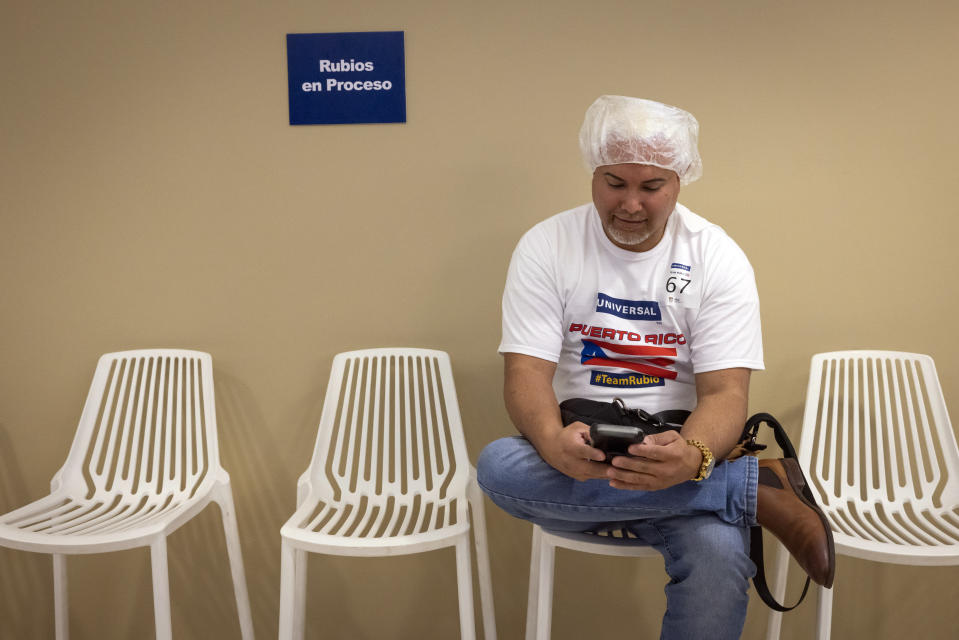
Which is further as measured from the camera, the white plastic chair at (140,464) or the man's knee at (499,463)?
the white plastic chair at (140,464)

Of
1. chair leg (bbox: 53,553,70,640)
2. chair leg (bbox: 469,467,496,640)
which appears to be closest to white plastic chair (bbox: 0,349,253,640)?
chair leg (bbox: 53,553,70,640)

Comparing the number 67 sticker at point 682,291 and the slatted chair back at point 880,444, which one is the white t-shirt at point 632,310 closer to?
the number 67 sticker at point 682,291

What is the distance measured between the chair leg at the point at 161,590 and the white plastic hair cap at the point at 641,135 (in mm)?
1477

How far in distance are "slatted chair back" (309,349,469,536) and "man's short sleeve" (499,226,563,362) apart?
1.39 feet

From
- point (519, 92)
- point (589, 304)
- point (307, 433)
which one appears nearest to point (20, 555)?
point (307, 433)

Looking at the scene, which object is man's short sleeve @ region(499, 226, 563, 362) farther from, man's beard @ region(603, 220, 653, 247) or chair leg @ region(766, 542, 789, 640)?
chair leg @ region(766, 542, 789, 640)

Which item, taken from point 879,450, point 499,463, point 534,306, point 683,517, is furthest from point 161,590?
point 879,450

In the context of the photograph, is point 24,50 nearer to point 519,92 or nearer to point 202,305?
point 202,305

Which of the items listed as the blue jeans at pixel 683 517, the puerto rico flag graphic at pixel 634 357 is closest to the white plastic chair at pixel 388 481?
the blue jeans at pixel 683 517

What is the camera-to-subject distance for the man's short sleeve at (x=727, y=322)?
1.68 metres

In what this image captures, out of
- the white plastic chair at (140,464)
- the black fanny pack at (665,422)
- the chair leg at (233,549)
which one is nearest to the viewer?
the black fanny pack at (665,422)

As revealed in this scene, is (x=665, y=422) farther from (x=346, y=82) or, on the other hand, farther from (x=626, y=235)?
(x=346, y=82)

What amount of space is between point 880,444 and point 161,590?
2.09 m

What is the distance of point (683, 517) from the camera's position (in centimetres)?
153
